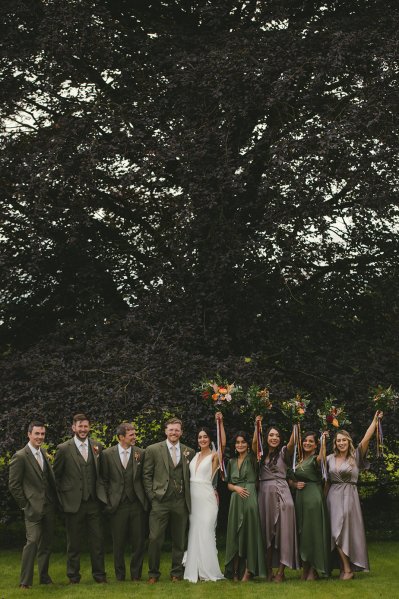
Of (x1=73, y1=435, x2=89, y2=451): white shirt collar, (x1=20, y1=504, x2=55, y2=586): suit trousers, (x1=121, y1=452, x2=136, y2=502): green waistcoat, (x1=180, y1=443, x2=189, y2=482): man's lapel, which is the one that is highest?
(x1=73, y1=435, x2=89, y2=451): white shirt collar

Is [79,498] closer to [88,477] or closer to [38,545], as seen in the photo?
[88,477]

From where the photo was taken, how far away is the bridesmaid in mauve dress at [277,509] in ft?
37.4

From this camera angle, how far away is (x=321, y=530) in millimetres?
11352

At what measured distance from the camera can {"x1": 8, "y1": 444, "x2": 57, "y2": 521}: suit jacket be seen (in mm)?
11172

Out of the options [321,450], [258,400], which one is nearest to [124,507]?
[258,400]

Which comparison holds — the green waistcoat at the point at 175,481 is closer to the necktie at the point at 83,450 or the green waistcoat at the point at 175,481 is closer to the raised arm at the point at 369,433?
the necktie at the point at 83,450

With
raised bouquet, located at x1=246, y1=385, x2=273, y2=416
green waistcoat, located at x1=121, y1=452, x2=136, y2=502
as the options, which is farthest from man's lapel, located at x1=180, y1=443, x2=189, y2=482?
raised bouquet, located at x1=246, y1=385, x2=273, y2=416

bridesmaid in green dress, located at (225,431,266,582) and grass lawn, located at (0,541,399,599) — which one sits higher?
bridesmaid in green dress, located at (225,431,266,582)

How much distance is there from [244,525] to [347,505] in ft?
4.14

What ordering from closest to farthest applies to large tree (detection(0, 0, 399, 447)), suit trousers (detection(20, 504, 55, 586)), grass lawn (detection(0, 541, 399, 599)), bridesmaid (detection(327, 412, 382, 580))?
1. grass lawn (detection(0, 541, 399, 599))
2. suit trousers (detection(20, 504, 55, 586))
3. bridesmaid (detection(327, 412, 382, 580))
4. large tree (detection(0, 0, 399, 447))

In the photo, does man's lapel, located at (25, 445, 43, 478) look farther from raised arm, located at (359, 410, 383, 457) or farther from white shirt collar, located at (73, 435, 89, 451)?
raised arm, located at (359, 410, 383, 457)

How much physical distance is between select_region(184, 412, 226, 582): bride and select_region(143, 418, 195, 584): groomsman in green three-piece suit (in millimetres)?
101

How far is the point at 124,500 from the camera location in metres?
11.6

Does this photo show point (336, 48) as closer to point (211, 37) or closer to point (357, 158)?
point (357, 158)
